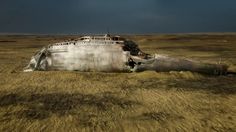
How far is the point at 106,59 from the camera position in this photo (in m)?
19.3

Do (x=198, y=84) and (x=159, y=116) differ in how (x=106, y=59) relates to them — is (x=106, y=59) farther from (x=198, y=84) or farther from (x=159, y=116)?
(x=159, y=116)

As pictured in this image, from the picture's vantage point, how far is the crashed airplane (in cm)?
1859

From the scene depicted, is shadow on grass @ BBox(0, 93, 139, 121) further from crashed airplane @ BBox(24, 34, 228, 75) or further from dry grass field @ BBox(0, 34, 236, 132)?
crashed airplane @ BBox(24, 34, 228, 75)

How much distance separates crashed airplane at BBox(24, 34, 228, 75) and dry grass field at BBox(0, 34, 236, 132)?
0.88 metres

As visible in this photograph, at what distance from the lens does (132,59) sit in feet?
62.0

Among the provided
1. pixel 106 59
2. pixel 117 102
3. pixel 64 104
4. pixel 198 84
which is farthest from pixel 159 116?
pixel 106 59

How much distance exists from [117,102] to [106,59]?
7184 millimetres

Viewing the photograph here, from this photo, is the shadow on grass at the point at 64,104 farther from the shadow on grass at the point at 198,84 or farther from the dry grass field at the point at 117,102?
the shadow on grass at the point at 198,84

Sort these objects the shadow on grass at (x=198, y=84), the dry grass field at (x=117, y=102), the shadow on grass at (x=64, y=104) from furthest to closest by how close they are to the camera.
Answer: the shadow on grass at (x=198, y=84), the shadow on grass at (x=64, y=104), the dry grass field at (x=117, y=102)

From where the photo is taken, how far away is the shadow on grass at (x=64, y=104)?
1068 cm

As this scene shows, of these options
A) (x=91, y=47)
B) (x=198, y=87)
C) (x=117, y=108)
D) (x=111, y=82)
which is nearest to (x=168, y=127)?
(x=117, y=108)

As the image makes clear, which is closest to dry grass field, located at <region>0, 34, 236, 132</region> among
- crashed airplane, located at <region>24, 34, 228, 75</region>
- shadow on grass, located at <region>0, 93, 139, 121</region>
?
shadow on grass, located at <region>0, 93, 139, 121</region>

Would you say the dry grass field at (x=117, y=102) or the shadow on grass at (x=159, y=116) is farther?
the shadow on grass at (x=159, y=116)

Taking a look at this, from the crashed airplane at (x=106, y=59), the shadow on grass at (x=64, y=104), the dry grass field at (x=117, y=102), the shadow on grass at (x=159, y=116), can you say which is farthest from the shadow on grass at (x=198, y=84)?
the shadow on grass at (x=159, y=116)
